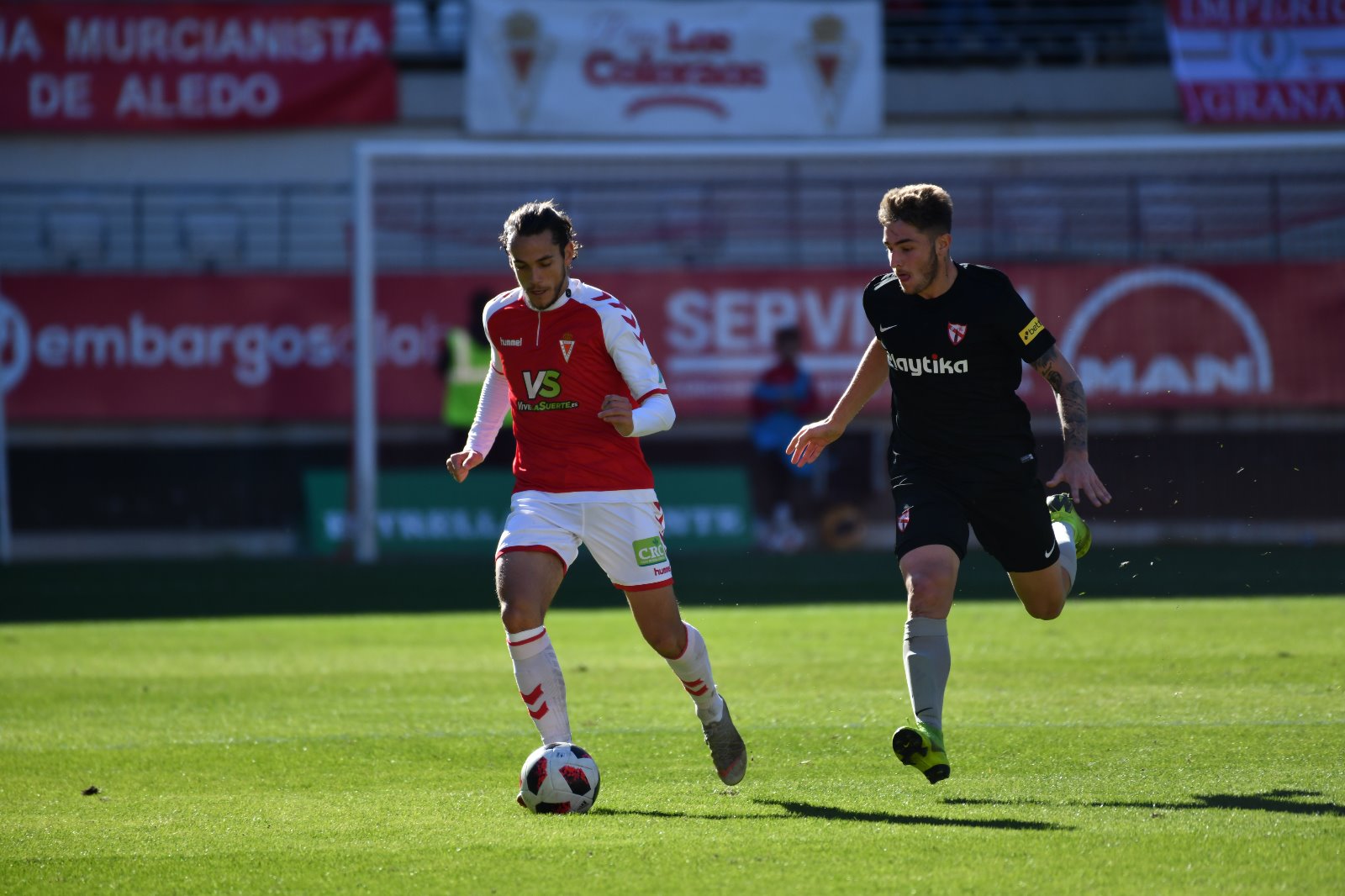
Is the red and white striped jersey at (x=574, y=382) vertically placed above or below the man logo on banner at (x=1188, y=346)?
above

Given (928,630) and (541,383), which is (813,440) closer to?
(928,630)

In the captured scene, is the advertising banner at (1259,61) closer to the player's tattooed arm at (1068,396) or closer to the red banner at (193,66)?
the red banner at (193,66)

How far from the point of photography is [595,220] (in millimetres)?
20250

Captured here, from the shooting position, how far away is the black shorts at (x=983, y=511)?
215 inches

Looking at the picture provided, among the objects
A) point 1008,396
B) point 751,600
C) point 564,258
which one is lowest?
point 751,600

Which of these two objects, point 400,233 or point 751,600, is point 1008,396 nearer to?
point 751,600

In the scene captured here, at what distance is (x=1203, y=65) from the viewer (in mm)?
18297

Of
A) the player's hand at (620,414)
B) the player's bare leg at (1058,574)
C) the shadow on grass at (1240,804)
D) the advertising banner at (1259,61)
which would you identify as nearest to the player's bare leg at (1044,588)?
the player's bare leg at (1058,574)

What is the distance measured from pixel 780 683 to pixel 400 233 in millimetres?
13220

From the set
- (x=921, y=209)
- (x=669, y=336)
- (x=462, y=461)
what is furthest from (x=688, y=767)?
(x=669, y=336)

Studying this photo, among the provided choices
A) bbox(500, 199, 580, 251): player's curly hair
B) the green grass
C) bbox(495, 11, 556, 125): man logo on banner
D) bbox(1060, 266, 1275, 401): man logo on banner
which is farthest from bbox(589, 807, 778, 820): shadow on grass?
bbox(495, 11, 556, 125): man logo on banner

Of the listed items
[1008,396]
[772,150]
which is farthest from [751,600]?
[1008,396]

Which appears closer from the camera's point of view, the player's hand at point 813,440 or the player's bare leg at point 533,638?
the player's bare leg at point 533,638

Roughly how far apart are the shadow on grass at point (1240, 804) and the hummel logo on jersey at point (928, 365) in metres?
1.50
